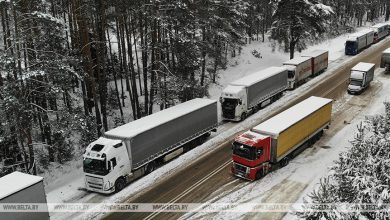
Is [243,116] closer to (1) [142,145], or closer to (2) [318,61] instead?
(1) [142,145]

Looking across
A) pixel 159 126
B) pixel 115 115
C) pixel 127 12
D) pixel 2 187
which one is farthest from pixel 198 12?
pixel 2 187

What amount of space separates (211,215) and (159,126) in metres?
7.75

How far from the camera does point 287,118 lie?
26922mm

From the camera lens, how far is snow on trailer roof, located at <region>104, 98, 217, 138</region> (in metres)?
25.0

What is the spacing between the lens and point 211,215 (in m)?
21.1

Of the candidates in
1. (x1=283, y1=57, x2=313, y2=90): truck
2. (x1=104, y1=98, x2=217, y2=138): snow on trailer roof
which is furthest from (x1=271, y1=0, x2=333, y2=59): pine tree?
(x1=104, y1=98, x2=217, y2=138): snow on trailer roof

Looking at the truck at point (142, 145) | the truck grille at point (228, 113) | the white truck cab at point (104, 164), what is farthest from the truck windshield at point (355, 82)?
the white truck cab at point (104, 164)

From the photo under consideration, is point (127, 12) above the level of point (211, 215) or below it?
above

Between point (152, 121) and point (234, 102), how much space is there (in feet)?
33.1

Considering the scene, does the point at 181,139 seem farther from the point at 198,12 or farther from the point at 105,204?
the point at 198,12

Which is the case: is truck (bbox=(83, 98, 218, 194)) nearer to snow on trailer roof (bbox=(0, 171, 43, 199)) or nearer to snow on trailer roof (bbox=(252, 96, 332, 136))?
snow on trailer roof (bbox=(0, 171, 43, 199))

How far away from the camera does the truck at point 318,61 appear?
47250 millimetres

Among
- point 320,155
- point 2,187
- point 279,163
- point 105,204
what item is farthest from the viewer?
point 320,155

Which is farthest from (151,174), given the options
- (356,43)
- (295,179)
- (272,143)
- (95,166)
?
(356,43)
